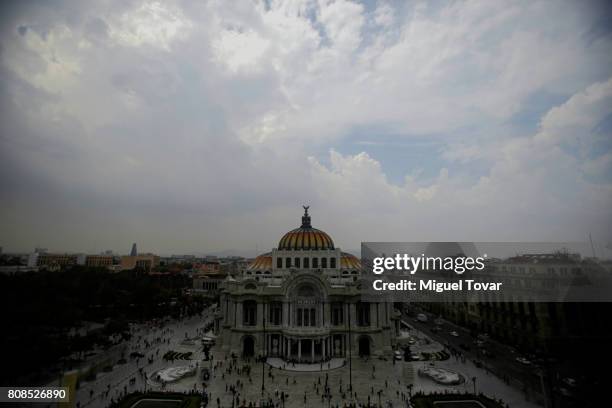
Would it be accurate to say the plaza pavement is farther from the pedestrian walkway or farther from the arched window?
the arched window

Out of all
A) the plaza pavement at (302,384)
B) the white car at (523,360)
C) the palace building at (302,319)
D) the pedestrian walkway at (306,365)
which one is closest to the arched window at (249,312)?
the palace building at (302,319)

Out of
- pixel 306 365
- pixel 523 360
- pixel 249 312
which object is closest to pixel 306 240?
pixel 249 312

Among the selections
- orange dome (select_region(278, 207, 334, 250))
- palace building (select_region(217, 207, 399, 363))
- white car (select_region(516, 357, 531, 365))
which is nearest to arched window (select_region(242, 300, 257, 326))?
palace building (select_region(217, 207, 399, 363))

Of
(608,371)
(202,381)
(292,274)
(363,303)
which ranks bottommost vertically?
(202,381)

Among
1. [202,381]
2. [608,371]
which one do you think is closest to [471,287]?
[608,371]

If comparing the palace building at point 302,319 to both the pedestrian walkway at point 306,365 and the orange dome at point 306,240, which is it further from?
the orange dome at point 306,240

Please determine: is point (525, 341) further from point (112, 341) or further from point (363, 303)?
point (112, 341)

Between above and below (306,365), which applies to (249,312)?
above

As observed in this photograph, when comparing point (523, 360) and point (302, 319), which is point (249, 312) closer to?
point (302, 319)
